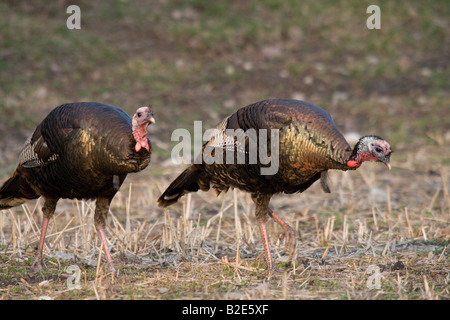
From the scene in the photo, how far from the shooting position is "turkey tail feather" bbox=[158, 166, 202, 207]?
18.0 ft

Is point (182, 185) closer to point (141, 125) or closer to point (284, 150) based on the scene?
point (284, 150)

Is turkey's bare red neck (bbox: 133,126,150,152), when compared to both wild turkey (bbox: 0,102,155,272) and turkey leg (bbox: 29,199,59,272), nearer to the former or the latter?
wild turkey (bbox: 0,102,155,272)

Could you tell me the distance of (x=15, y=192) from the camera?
5.36m

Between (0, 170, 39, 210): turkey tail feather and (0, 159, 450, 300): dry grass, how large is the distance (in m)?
0.17

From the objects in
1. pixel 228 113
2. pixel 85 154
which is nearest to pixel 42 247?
pixel 85 154

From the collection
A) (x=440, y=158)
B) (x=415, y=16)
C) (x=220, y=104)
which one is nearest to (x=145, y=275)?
(x=440, y=158)

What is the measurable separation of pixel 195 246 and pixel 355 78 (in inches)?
275

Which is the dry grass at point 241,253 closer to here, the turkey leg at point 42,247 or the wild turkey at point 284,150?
the turkey leg at point 42,247

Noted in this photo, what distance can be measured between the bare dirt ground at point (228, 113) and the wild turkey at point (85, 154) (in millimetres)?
526

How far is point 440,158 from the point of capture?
8.78 metres

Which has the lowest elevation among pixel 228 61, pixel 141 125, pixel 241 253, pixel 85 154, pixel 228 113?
pixel 241 253

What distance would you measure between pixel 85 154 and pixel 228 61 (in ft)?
25.3

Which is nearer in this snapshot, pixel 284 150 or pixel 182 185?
pixel 284 150
